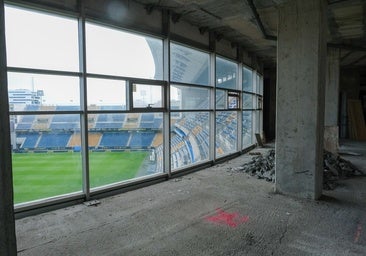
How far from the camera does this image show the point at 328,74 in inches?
381

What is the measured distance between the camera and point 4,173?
1261mm

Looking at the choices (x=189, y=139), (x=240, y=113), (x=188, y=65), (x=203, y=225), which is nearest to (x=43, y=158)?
(x=203, y=225)

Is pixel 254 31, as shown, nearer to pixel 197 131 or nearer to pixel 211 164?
pixel 197 131

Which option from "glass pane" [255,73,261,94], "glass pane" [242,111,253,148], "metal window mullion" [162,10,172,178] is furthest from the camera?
"glass pane" [255,73,261,94]

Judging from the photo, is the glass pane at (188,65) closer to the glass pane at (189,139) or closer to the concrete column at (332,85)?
the glass pane at (189,139)

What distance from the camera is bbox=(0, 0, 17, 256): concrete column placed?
48.1 inches

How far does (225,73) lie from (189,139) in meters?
2.51

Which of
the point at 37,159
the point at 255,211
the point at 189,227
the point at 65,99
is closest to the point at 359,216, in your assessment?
the point at 255,211

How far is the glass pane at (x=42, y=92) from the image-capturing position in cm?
345

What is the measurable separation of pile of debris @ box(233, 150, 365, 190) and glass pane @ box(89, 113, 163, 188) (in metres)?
2.14

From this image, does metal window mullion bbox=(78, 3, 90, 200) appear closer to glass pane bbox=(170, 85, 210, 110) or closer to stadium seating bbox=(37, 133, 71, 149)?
stadium seating bbox=(37, 133, 71, 149)

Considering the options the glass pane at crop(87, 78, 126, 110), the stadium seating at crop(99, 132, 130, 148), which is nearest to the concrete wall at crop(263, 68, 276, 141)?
the stadium seating at crop(99, 132, 130, 148)

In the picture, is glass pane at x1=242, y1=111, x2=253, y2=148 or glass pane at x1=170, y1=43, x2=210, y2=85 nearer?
glass pane at x1=170, y1=43, x2=210, y2=85

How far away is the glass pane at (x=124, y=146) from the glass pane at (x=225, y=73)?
8.70ft
